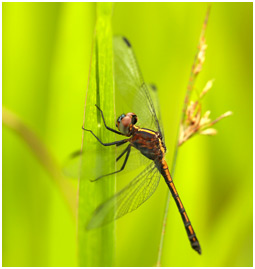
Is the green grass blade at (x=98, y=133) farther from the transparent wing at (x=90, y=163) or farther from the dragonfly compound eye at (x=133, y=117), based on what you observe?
the dragonfly compound eye at (x=133, y=117)

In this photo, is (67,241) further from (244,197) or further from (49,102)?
(244,197)

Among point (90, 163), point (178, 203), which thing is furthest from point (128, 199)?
point (178, 203)

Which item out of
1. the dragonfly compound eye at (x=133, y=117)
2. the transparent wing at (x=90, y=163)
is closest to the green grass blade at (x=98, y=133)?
the transparent wing at (x=90, y=163)

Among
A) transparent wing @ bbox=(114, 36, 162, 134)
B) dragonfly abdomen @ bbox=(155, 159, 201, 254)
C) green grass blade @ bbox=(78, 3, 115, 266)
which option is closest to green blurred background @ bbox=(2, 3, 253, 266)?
dragonfly abdomen @ bbox=(155, 159, 201, 254)

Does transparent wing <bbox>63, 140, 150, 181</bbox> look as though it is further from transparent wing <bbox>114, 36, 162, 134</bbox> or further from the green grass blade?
transparent wing <bbox>114, 36, 162, 134</bbox>

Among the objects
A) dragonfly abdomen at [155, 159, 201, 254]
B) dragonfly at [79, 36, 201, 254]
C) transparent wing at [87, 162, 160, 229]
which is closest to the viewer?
transparent wing at [87, 162, 160, 229]

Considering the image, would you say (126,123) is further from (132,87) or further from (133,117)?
(132,87)
